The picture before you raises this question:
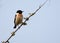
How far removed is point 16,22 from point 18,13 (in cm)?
29

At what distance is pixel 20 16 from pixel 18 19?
10cm

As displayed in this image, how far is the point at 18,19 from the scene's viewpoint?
5.01 meters

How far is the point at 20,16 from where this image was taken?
5035 mm

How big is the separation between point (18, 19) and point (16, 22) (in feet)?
0.42

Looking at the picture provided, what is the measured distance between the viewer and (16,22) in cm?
509

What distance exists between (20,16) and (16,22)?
212 mm

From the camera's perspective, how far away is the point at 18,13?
5.20 metres
